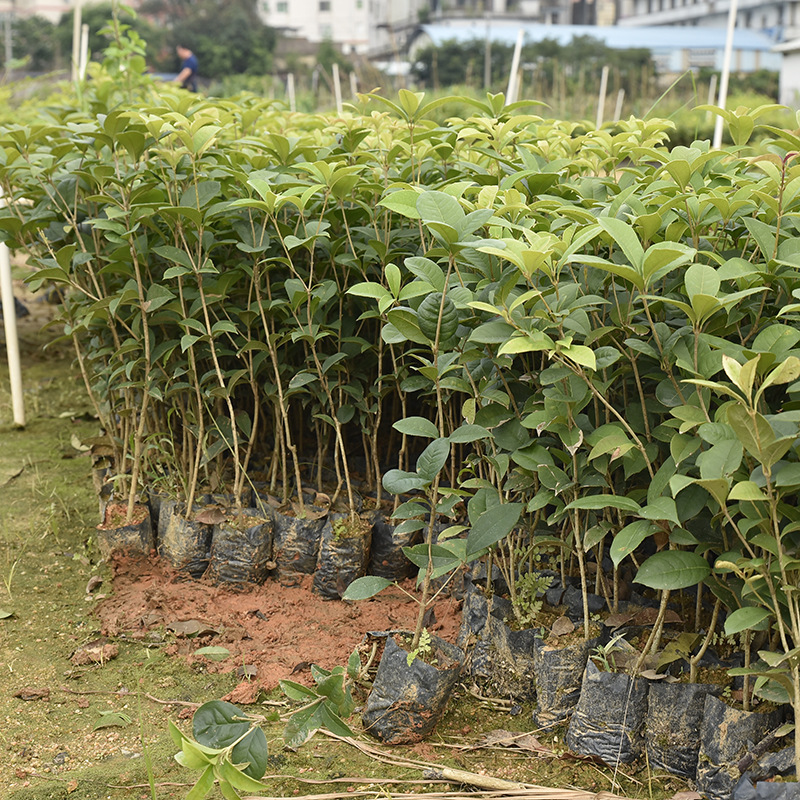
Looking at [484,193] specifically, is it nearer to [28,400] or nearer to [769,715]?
[769,715]

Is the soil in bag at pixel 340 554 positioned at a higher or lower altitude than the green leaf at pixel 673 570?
lower

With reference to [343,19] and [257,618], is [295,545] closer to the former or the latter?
[257,618]

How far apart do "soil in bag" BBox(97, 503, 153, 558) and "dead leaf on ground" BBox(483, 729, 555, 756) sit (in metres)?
1.19

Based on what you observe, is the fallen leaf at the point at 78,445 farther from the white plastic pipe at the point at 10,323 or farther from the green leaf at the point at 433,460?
the green leaf at the point at 433,460

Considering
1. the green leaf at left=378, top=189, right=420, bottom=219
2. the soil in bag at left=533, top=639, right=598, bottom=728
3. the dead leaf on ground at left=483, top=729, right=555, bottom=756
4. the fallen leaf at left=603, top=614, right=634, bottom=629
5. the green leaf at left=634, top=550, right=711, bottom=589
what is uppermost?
the green leaf at left=378, top=189, right=420, bottom=219

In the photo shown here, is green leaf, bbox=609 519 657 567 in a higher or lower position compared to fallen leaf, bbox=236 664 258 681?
higher

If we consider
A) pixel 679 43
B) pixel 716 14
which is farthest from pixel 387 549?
pixel 716 14

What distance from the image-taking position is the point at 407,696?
1.65 m

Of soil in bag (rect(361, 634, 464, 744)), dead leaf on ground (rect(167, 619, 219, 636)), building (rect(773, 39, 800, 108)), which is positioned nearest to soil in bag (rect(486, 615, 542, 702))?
soil in bag (rect(361, 634, 464, 744))

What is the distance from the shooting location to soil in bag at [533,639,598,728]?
1.65 metres

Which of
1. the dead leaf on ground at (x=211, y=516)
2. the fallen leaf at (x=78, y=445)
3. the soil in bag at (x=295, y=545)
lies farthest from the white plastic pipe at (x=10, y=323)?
the soil in bag at (x=295, y=545)

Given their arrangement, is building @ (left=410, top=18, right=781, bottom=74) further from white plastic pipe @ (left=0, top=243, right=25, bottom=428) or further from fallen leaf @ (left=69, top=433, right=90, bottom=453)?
fallen leaf @ (left=69, top=433, right=90, bottom=453)

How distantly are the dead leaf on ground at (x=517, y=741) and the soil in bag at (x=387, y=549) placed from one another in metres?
0.64

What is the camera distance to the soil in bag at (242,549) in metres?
2.24
